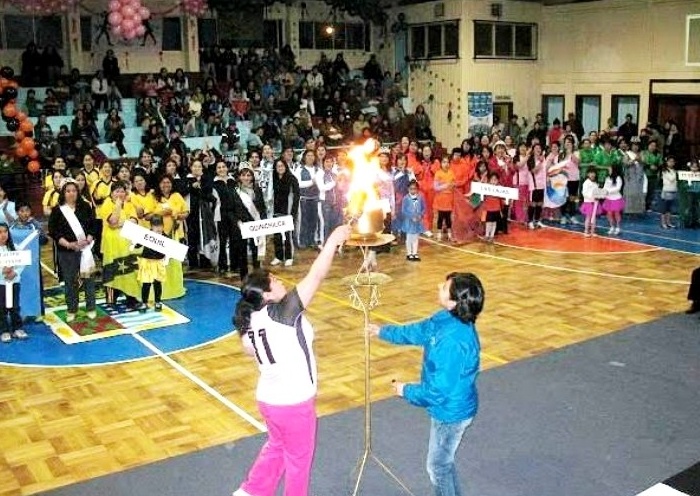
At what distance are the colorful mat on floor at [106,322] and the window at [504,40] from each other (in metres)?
14.5

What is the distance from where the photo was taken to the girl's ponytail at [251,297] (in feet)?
12.2

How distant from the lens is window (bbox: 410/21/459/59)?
20.9m

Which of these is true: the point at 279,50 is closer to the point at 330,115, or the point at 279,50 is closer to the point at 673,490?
the point at 330,115

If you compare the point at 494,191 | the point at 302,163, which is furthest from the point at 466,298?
the point at 494,191

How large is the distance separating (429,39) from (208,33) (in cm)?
594

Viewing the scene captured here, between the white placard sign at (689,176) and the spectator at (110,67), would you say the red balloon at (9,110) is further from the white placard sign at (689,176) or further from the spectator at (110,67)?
the white placard sign at (689,176)

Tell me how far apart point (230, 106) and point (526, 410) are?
14.2 metres

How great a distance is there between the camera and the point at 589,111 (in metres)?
20.9

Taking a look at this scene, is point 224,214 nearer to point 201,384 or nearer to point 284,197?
point 284,197

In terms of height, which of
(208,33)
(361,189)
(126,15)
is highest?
(208,33)

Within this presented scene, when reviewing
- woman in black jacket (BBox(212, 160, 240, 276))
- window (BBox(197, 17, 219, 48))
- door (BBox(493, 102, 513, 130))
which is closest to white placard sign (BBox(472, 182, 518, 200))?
woman in black jacket (BBox(212, 160, 240, 276))

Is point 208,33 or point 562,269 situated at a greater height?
point 208,33

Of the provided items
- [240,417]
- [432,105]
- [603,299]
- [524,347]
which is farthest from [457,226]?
[432,105]

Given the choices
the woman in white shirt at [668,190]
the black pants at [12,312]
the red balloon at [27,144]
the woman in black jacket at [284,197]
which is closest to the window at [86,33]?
the red balloon at [27,144]
